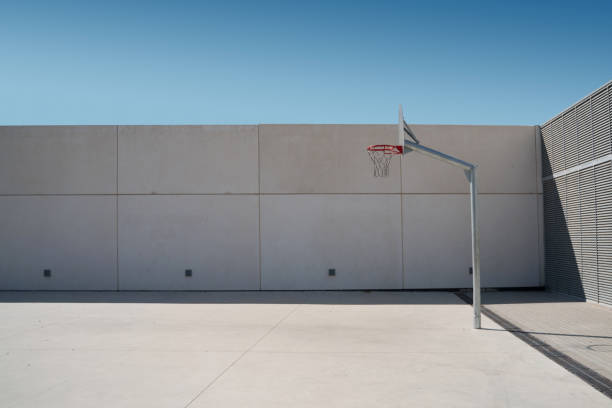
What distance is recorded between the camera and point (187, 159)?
12336mm

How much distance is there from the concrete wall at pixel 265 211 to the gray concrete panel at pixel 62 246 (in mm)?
27

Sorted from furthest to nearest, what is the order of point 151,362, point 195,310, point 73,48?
point 73,48
point 195,310
point 151,362

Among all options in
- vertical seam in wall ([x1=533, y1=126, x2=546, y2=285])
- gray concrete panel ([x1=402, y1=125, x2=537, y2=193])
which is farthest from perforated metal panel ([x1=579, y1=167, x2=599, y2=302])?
gray concrete panel ([x1=402, y1=125, x2=537, y2=193])

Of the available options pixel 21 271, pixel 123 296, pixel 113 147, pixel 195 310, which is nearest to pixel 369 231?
pixel 195 310

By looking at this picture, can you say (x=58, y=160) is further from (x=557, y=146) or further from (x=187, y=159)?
(x=557, y=146)

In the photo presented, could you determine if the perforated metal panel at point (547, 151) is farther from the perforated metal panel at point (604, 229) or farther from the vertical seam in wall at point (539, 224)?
the perforated metal panel at point (604, 229)

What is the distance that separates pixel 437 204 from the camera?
12219 mm

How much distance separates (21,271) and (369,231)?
30.4 ft

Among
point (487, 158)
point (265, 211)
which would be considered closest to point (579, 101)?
point (487, 158)

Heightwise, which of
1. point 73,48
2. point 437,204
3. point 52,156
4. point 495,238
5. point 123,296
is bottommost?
point 123,296

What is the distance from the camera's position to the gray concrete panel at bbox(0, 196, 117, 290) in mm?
12297

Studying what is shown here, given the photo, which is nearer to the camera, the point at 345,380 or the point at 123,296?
the point at 345,380

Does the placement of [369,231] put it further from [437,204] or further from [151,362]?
[151,362]

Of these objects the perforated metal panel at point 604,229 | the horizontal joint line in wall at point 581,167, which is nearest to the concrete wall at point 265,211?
the horizontal joint line in wall at point 581,167
